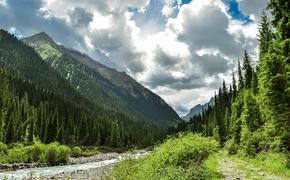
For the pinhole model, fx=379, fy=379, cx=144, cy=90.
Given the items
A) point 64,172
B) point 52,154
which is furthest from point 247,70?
point 64,172

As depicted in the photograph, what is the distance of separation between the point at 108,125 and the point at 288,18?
152225mm

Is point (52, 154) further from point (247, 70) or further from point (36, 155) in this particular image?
point (247, 70)

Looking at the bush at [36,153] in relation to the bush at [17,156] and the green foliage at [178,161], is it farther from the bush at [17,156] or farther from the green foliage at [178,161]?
the green foliage at [178,161]

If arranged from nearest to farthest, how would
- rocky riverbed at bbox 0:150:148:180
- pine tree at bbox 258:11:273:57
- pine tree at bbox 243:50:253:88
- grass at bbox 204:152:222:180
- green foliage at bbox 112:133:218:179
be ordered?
green foliage at bbox 112:133:218:179, grass at bbox 204:152:222:180, rocky riverbed at bbox 0:150:148:180, pine tree at bbox 258:11:273:57, pine tree at bbox 243:50:253:88

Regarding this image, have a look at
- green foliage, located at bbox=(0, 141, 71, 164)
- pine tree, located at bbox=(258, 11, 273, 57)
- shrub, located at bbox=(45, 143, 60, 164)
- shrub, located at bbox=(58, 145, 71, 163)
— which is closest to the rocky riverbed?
shrub, located at bbox=(45, 143, 60, 164)

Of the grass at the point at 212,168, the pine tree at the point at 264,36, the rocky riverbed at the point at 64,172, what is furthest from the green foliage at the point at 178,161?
the pine tree at the point at 264,36

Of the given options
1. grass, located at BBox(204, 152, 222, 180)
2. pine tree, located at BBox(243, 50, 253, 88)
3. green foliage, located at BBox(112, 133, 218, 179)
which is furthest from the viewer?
pine tree, located at BBox(243, 50, 253, 88)

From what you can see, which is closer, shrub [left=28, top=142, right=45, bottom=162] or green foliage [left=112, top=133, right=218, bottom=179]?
green foliage [left=112, top=133, right=218, bottom=179]

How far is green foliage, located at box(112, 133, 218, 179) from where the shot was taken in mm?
20953

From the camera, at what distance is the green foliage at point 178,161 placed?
825 inches

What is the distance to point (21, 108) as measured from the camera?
131m

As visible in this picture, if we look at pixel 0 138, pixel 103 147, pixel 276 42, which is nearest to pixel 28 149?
pixel 0 138

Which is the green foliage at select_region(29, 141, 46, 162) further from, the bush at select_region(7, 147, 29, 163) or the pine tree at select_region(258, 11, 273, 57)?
the pine tree at select_region(258, 11, 273, 57)

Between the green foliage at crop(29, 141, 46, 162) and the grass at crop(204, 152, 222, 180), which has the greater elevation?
the green foliage at crop(29, 141, 46, 162)
